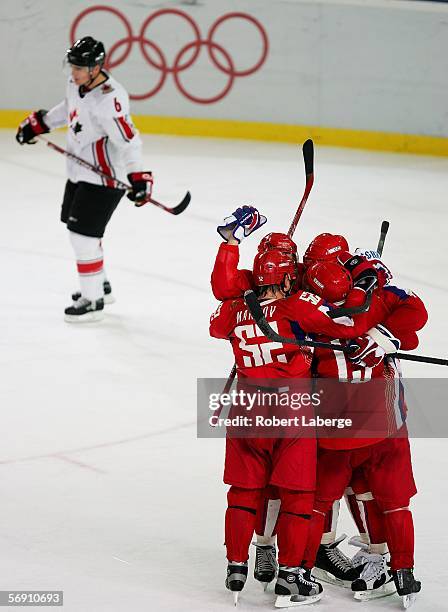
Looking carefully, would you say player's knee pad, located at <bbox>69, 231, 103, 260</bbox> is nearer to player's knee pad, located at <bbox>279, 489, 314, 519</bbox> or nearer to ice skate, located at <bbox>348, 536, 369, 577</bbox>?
ice skate, located at <bbox>348, 536, 369, 577</bbox>

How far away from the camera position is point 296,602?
3.17m

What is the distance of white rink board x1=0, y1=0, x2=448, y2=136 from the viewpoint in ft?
31.3

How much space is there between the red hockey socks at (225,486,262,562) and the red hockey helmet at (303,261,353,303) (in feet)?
1.74

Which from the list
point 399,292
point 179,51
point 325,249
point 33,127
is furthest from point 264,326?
point 179,51

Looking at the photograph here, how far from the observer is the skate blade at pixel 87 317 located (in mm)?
5887

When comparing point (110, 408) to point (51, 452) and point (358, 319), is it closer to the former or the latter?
point (51, 452)

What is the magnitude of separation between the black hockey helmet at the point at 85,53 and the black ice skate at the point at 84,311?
3.63 ft

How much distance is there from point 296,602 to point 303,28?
23.8ft

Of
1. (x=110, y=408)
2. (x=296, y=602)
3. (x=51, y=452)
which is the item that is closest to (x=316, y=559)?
(x=296, y=602)

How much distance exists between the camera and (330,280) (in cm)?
312

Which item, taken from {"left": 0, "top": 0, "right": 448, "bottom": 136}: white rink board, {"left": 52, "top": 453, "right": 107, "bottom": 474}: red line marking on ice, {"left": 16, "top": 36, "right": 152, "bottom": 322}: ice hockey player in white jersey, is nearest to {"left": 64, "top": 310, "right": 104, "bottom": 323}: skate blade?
{"left": 16, "top": 36, "right": 152, "bottom": 322}: ice hockey player in white jersey

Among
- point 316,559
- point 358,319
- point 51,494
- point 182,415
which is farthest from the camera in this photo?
point 182,415

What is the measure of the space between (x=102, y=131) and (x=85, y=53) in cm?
41

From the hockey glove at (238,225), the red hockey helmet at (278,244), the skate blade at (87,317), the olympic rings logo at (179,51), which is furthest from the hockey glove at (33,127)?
the olympic rings logo at (179,51)
